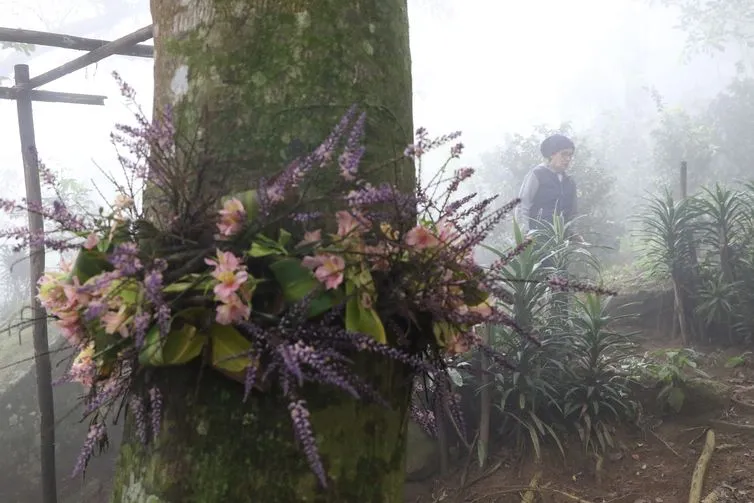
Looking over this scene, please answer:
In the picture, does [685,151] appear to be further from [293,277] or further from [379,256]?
[293,277]

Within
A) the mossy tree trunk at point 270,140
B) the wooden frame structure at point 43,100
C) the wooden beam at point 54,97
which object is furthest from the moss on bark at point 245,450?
the wooden beam at point 54,97

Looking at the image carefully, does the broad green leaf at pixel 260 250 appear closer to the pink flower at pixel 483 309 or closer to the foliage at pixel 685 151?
the pink flower at pixel 483 309

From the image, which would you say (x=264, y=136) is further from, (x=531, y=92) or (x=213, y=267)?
(x=531, y=92)

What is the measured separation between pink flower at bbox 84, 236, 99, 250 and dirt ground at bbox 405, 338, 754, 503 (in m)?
3.31

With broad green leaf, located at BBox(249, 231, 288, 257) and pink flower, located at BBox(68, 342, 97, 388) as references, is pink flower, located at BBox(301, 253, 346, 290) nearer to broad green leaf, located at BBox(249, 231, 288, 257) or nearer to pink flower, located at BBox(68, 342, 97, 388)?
broad green leaf, located at BBox(249, 231, 288, 257)

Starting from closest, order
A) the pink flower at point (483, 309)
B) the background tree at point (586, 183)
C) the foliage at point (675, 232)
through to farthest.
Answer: the pink flower at point (483, 309)
the foliage at point (675, 232)
the background tree at point (586, 183)

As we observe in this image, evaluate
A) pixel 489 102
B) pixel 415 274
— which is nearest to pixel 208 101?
pixel 415 274

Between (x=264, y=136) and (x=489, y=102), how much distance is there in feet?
129

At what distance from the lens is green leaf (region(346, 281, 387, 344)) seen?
0.87m

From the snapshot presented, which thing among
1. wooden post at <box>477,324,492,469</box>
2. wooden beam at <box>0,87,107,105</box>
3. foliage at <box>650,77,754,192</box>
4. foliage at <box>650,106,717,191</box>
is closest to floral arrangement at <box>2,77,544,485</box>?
wooden post at <box>477,324,492,469</box>

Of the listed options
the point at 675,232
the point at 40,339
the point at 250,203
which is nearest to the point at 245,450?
the point at 250,203

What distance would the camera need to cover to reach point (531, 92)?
127 ft

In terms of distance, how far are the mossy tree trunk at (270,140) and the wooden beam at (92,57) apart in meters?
2.33

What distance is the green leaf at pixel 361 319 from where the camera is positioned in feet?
2.86
